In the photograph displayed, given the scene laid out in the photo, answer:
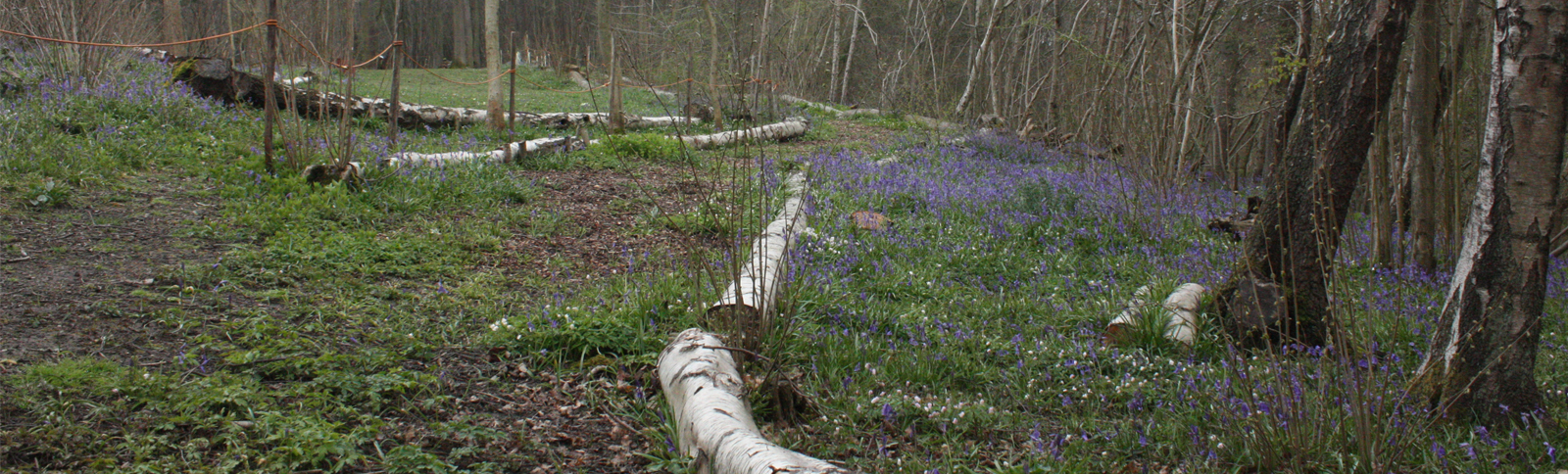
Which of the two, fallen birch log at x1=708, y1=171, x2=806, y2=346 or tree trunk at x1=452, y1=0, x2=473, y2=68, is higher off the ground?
tree trunk at x1=452, y1=0, x2=473, y2=68

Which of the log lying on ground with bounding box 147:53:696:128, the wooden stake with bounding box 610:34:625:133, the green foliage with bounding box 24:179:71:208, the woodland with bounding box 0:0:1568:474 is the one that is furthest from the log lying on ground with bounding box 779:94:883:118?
the green foliage with bounding box 24:179:71:208

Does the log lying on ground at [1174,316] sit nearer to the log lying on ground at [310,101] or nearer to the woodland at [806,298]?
the woodland at [806,298]

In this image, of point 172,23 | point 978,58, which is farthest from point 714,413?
point 172,23

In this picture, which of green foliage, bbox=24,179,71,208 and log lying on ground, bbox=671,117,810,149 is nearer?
green foliage, bbox=24,179,71,208

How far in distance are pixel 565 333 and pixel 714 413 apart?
1.32m

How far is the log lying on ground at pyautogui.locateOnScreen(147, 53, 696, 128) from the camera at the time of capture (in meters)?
10.1

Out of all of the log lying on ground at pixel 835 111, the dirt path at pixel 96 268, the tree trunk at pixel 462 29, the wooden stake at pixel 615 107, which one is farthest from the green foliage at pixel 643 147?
the tree trunk at pixel 462 29

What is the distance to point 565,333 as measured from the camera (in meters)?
3.97

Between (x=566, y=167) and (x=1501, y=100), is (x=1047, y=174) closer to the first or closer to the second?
(x=566, y=167)

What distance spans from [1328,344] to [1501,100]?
1.12 metres

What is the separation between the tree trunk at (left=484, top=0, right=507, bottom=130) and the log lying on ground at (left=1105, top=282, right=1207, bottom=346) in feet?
29.1

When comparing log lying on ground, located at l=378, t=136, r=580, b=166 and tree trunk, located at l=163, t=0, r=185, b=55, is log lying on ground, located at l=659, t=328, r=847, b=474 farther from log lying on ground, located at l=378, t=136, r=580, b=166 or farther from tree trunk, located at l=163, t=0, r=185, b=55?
tree trunk, located at l=163, t=0, r=185, b=55

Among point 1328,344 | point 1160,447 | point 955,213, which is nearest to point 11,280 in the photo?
point 1160,447

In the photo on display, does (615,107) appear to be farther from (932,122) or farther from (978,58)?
(978,58)
